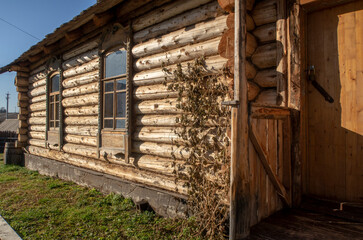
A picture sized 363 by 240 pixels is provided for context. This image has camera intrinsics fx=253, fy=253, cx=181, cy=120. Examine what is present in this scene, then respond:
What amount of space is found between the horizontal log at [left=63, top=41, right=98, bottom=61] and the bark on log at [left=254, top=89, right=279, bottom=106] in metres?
4.79

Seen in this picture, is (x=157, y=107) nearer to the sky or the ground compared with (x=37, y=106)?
nearer to the ground

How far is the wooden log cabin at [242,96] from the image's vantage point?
114 inches

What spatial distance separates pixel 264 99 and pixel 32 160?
376 inches

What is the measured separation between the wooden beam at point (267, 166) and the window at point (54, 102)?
25.1 ft

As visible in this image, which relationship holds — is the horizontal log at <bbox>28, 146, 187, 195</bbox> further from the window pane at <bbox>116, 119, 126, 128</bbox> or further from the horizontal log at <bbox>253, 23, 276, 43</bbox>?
the horizontal log at <bbox>253, 23, 276, 43</bbox>

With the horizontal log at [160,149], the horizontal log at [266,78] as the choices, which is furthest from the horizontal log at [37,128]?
the horizontal log at [266,78]

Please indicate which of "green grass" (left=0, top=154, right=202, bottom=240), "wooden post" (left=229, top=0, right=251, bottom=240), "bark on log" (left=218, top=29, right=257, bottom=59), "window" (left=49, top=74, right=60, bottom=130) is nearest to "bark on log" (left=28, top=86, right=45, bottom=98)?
"window" (left=49, top=74, right=60, bottom=130)

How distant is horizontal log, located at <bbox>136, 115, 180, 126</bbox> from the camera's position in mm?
4459

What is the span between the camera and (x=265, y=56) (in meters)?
3.34

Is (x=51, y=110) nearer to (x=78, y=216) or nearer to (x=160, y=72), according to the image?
(x=78, y=216)

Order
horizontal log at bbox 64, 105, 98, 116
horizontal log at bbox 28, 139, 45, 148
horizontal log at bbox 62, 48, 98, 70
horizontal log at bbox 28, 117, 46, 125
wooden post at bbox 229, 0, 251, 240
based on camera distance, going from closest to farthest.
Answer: wooden post at bbox 229, 0, 251, 240
horizontal log at bbox 64, 105, 98, 116
horizontal log at bbox 62, 48, 98, 70
horizontal log at bbox 28, 139, 45, 148
horizontal log at bbox 28, 117, 46, 125

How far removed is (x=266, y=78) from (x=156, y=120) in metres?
2.20

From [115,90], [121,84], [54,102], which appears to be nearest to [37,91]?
[54,102]

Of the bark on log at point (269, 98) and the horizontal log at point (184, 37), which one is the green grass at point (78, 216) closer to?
the bark on log at point (269, 98)
